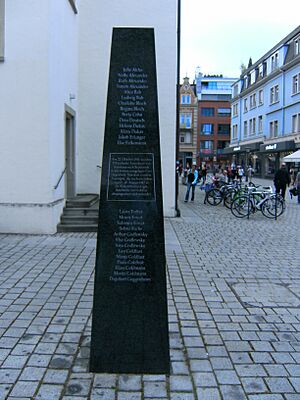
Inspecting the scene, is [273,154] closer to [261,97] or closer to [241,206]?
[261,97]

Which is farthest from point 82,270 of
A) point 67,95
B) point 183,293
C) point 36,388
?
point 67,95

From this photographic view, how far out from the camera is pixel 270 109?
45.2 metres

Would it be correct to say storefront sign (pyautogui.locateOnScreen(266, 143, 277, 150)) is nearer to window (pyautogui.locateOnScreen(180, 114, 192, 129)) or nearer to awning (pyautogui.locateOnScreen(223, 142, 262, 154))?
awning (pyautogui.locateOnScreen(223, 142, 262, 154))

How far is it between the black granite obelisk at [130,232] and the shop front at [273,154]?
1433 inches

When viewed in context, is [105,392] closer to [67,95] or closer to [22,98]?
[22,98]

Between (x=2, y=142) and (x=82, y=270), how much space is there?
428 centimetres

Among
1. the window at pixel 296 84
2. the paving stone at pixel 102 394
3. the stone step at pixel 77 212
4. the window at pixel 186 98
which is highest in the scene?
the window at pixel 186 98

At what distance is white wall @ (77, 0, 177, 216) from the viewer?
13086 millimetres

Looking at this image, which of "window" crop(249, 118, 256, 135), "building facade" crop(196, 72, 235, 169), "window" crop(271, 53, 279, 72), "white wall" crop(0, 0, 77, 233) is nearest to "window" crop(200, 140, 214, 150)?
"building facade" crop(196, 72, 235, 169)

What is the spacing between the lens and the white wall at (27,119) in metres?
9.45

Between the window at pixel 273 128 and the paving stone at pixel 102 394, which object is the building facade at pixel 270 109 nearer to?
the window at pixel 273 128

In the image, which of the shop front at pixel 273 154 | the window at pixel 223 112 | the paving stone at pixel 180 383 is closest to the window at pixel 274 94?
the shop front at pixel 273 154

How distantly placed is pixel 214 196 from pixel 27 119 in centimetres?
1015

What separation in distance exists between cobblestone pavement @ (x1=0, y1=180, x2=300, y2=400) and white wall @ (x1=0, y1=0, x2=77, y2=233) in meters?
0.92
